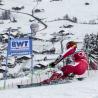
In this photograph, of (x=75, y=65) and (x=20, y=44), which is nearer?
(x=75, y=65)

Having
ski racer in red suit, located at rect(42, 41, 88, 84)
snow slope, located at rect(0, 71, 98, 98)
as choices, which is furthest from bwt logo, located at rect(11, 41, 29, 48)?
snow slope, located at rect(0, 71, 98, 98)

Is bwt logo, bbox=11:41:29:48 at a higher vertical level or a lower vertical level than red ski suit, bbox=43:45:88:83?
higher

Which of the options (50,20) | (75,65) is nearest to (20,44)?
(75,65)

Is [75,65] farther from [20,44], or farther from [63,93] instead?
[63,93]

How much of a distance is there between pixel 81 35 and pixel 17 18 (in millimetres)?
30478

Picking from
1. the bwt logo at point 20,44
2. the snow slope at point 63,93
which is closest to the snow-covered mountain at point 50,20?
the bwt logo at point 20,44

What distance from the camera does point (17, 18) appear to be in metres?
113

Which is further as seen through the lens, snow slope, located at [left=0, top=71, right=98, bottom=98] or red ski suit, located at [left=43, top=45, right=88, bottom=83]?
red ski suit, located at [left=43, top=45, right=88, bottom=83]

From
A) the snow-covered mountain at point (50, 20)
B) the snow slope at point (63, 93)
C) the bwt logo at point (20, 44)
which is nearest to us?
the snow slope at point (63, 93)

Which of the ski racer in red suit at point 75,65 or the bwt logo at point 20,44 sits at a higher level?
the bwt logo at point 20,44

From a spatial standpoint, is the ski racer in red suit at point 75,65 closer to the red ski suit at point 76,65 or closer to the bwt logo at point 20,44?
the red ski suit at point 76,65

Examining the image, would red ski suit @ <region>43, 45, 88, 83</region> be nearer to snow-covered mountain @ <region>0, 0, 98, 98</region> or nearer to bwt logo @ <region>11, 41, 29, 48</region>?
bwt logo @ <region>11, 41, 29, 48</region>

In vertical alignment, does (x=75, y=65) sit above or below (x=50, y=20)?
below

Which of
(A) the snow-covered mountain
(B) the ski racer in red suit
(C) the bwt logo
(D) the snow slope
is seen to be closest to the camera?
(D) the snow slope
